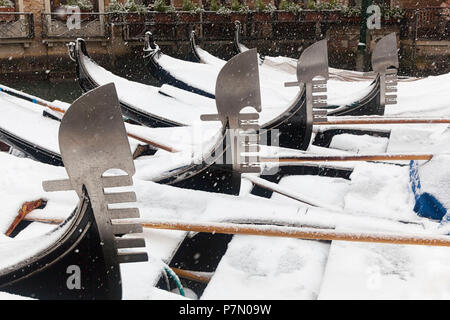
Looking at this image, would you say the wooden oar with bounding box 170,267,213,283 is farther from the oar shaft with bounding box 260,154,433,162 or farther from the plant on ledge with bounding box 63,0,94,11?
the plant on ledge with bounding box 63,0,94,11

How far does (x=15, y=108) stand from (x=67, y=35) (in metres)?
7.00

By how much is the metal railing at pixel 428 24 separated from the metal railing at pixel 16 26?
666 cm

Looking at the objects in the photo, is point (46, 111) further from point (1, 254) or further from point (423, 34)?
point (423, 34)

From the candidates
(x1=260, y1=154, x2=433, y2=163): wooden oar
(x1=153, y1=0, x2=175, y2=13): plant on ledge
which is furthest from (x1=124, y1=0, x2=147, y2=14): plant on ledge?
(x1=260, y1=154, x2=433, y2=163): wooden oar

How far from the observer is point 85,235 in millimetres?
959

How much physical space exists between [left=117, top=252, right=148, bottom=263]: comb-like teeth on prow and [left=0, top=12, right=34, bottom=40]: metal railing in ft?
28.6

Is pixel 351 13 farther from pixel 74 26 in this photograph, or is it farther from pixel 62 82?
pixel 62 82

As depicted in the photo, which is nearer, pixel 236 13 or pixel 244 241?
pixel 244 241

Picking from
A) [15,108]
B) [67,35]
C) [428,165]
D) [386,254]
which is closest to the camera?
[386,254]

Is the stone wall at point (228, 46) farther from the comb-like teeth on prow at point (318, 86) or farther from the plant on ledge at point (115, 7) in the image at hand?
the comb-like teeth on prow at point (318, 86)

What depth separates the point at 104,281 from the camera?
98 cm

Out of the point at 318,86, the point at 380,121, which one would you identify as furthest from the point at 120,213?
the point at 380,121

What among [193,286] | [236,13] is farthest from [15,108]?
[236,13]

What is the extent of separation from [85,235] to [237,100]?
793 mm
